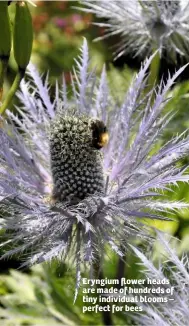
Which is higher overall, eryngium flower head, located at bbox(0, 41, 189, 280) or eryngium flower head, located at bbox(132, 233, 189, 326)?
eryngium flower head, located at bbox(0, 41, 189, 280)

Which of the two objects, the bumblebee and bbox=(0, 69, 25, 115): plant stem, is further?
the bumblebee

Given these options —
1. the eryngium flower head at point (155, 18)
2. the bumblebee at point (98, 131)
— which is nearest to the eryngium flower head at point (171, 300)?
the bumblebee at point (98, 131)

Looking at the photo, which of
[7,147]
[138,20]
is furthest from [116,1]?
[7,147]

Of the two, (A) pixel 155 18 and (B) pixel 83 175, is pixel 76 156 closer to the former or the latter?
(B) pixel 83 175

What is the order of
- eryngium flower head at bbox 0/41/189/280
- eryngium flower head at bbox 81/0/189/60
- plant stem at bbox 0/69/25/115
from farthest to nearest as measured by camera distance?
eryngium flower head at bbox 81/0/189/60, eryngium flower head at bbox 0/41/189/280, plant stem at bbox 0/69/25/115

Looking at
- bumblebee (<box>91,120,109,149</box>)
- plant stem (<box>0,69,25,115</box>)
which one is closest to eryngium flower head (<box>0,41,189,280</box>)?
bumblebee (<box>91,120,109,149</box>)

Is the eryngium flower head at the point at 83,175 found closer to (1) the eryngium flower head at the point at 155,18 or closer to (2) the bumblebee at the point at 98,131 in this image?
(2) the bumblebee at the point at 98,131

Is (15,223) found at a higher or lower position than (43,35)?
lower

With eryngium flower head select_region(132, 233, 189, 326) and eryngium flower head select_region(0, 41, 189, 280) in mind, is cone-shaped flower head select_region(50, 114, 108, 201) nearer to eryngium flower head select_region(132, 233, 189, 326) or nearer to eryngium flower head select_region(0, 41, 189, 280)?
eryngium flower head select_region(0, 41, 189, 280)

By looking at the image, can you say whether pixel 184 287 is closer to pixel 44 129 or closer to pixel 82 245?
pixel 82 245
